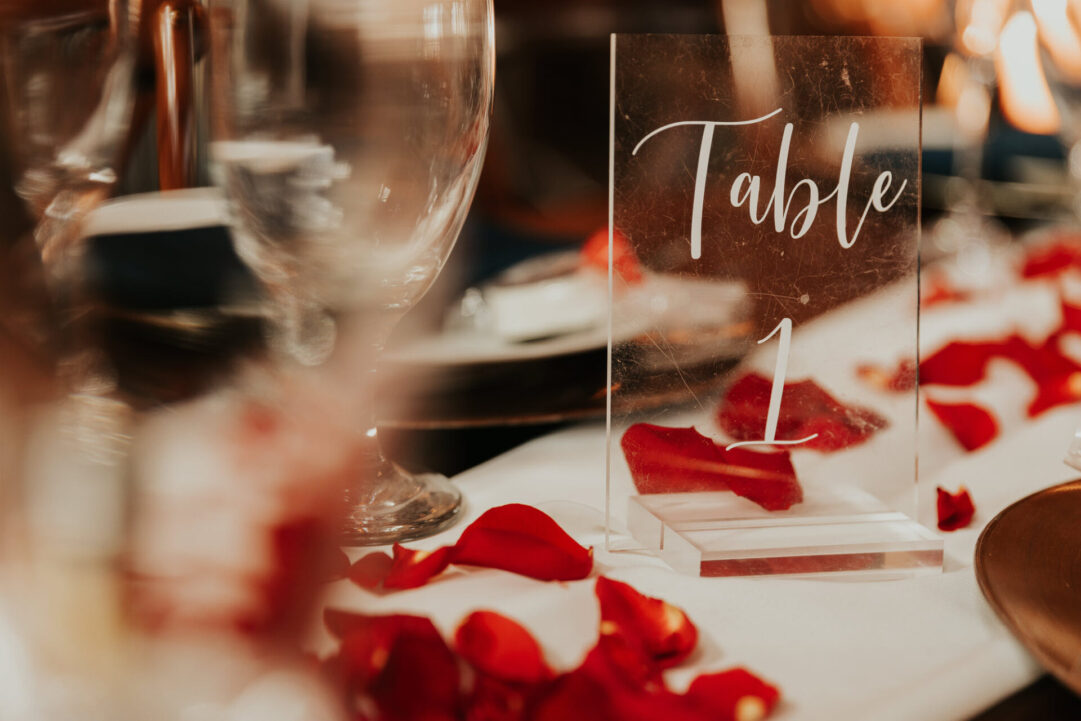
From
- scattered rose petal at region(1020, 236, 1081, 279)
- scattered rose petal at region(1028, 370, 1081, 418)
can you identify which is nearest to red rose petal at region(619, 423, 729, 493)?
scattered rose petal at region(1028, 370, 1081, 418)

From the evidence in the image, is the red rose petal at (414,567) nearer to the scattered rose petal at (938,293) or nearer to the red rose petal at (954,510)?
the red rose petal at (954,510)

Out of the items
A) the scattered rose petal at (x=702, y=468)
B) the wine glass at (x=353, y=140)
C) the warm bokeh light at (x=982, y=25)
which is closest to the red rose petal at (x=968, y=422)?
the scattered rose petal at (x=702, y=468)

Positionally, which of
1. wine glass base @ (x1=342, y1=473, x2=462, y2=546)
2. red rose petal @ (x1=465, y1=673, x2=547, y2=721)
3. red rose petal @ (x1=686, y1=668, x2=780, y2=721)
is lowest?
wine glass base @ (x1=342, y1=473, x2=462, y2=546)

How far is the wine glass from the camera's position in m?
0.30

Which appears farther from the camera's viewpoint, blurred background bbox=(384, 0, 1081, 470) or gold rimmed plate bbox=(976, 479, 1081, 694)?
blurred background bbox=(384, 0, 1081, 470)

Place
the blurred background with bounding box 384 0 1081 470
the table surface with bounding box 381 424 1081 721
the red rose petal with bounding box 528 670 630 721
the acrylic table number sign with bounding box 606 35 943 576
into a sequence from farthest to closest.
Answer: the blurred background with bounding box 384 0 1081 470 < the table surface with bounding box 381 424 1081 721 < the acrylic table number sign with bounding box 606 35 943 576 < the red rose petal with bounding box 528 670 630 721

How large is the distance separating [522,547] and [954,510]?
154mm

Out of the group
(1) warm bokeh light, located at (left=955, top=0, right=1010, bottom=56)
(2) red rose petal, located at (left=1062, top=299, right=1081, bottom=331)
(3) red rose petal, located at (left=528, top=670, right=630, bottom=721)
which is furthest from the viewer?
(1) warm bokeh light, located at (left=955, top=0, right=1010, bottom=56)

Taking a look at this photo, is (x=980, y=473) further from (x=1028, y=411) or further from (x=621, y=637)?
(x=621, y=637)

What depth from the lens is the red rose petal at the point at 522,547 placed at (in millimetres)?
312

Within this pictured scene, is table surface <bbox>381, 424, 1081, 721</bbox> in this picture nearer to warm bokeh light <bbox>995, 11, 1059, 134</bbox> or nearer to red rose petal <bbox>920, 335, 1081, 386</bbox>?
red rose petal <bbox>920, 335, 1081, 386</bbox>

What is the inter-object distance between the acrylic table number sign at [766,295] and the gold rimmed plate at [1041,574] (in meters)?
0.03

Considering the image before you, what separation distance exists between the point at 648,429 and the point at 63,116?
22 cm

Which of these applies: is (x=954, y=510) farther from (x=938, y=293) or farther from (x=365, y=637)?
(x=938, y=293)
